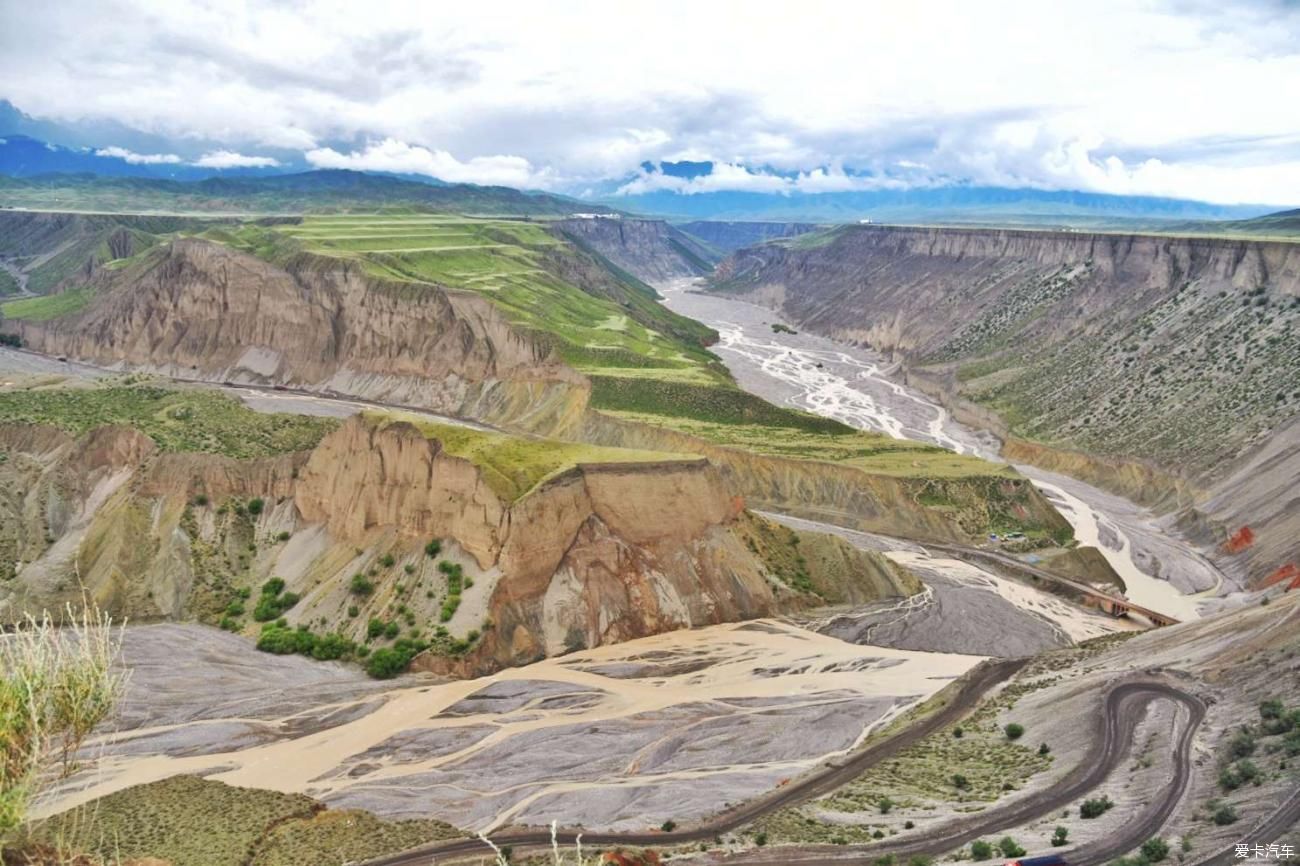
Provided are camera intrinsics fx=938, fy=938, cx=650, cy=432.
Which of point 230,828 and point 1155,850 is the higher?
point 1155,850

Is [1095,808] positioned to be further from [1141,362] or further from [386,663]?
[1141,362]

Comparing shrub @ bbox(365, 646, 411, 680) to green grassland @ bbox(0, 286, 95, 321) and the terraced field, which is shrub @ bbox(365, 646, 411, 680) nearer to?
the terraced field

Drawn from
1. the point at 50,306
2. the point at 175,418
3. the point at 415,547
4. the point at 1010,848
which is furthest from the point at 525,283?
the point at 1010,848

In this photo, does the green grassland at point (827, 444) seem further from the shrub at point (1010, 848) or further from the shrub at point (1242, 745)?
the shrub at point (1010, 848)

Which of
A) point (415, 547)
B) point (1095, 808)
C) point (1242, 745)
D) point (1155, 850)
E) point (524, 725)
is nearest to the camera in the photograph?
point (1155, 850)

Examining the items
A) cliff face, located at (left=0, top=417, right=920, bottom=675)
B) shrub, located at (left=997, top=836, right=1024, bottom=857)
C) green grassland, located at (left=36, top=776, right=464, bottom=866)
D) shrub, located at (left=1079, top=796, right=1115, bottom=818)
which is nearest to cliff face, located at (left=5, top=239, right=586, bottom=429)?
cliff face, located at (left=0, top=417, right=920, bottom=675)

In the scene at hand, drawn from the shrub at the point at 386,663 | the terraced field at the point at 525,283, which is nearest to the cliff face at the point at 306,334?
the terraced field at the point at 525,283

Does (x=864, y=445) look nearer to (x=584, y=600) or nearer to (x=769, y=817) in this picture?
(x=584, y=600)
